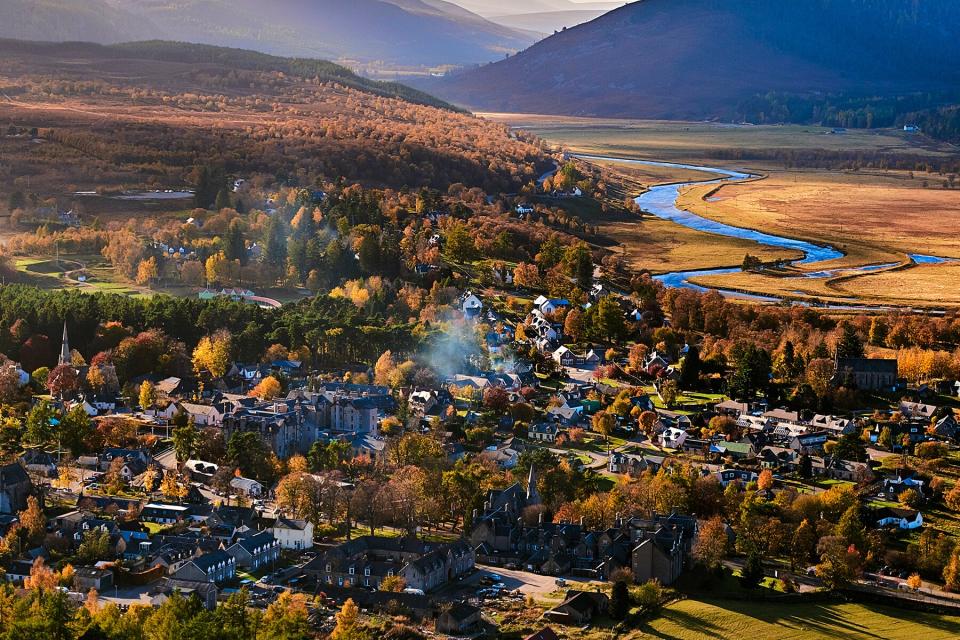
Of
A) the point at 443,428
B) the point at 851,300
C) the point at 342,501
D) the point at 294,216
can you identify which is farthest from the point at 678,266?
the point at 342,501

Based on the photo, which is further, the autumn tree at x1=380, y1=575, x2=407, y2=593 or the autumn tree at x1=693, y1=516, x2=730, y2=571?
the autumn tree at x1=693, y1=516, x2=730, y2=571

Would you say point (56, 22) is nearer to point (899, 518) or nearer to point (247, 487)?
point (247, 487)

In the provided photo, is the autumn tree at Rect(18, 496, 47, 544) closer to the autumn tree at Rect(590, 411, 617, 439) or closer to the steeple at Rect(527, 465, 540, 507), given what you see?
the steeple at Rect(527, 465, 540, 507)

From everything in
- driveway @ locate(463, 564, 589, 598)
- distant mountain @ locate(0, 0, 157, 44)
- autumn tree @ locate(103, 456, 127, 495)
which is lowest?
driveway @ locate(463, 564, 589, 598)

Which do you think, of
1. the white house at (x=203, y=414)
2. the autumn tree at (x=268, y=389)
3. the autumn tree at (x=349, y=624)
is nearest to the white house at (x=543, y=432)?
the autumn tree at (x=268, y=389)

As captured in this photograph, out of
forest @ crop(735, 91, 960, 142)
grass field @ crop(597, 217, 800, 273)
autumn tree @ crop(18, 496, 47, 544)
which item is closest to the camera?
autumn tree @ crop(18, 496, 47, 544)

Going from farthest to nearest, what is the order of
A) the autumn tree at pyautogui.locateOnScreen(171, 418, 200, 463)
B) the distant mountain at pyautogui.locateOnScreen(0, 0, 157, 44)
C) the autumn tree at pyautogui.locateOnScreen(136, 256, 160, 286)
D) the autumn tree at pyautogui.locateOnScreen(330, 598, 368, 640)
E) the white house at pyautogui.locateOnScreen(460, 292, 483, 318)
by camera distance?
the distant mountain at pyautogui.locateOnScreen(0, 0, 157, 44) < the autumn tree at pyautogui.locateOnScreen(136, 256, 160, 286) < the white house at pyautogui.locateOnScreen(460, 292, 483, 318) < the autumn tree at pyautogui.locateOnScreen(171, 418, 200, 463) < the autumn tree at pyautogui.locateOnScreen(330, 598, 368, 640)

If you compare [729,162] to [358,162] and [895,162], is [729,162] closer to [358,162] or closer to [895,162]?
[895,162]

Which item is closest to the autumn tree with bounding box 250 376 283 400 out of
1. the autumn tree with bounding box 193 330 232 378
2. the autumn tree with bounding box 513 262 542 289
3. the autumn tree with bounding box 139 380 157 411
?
the autumn tree with bounding box 139 380 157 411
